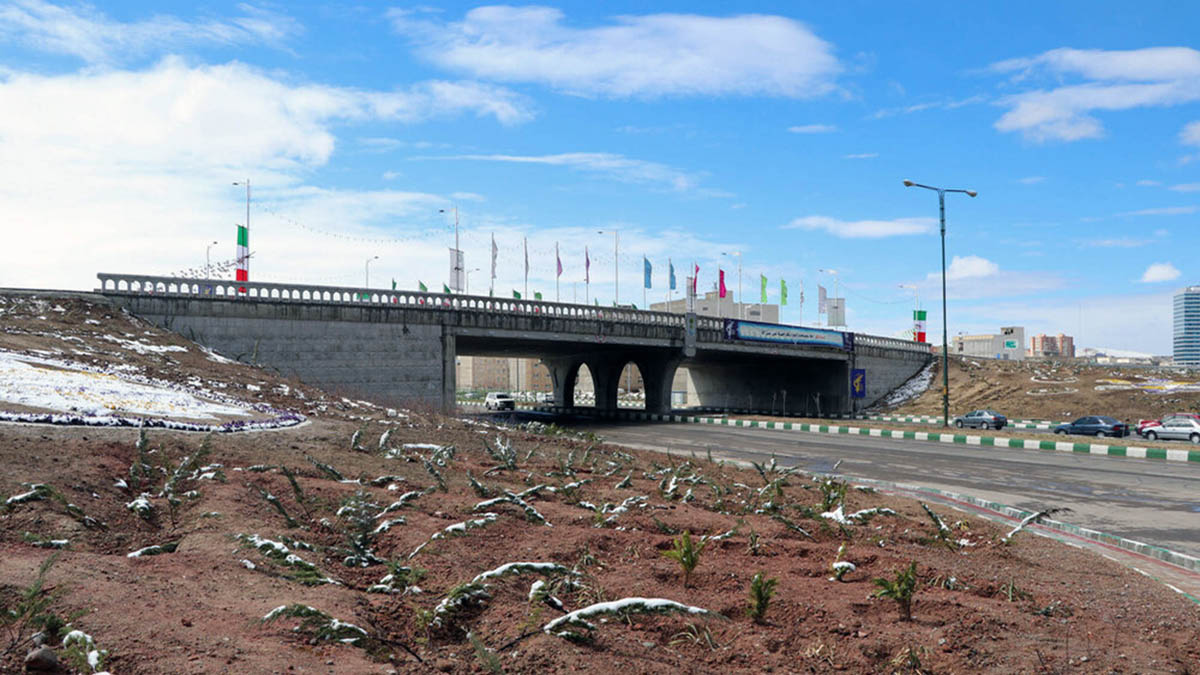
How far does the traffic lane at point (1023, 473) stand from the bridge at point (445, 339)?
10.3 meters

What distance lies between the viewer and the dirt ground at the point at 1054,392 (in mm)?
46719

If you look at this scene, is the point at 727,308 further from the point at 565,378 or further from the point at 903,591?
the point at 903,591

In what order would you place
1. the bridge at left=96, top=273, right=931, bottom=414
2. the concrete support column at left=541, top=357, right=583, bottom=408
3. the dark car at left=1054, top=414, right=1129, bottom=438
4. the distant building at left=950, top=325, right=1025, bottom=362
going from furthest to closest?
the distant building at left=950, top=325, right=1025, bottom=362
the concrete support column at left=541, top=357, right=583, bottom=408
the dark car at left=1054, top=414, right=1129, bottom=438
the bridge at left=96, top=273, right=931, bottom=414

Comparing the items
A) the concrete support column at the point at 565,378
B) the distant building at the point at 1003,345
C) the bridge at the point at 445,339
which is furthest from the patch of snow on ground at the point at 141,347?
the distant building at the point at 1003,345

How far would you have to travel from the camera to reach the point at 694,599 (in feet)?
18.4

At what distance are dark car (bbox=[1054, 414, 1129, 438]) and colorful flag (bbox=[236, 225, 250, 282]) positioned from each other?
40.5m

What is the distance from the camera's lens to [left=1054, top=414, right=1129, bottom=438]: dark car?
3556cm

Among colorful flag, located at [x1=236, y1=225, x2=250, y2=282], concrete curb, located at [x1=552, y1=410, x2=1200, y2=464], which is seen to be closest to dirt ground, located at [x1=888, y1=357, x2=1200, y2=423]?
concrete curb, located at [x1=552, y1=410, x2=1200, y2=464]

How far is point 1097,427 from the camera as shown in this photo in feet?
118

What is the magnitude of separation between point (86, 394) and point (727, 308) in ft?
306

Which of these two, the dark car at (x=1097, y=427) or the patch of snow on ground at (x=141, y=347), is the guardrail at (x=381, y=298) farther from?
the dark car at (x=1097, y=427)

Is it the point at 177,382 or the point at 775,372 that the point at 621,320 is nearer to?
the point at 775,372

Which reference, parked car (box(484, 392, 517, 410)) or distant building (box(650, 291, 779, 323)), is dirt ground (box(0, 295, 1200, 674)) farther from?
distant building (box(650, 291, 779, 323))

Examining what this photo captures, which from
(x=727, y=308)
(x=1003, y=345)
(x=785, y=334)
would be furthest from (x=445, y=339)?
(x=1003, y=345)
